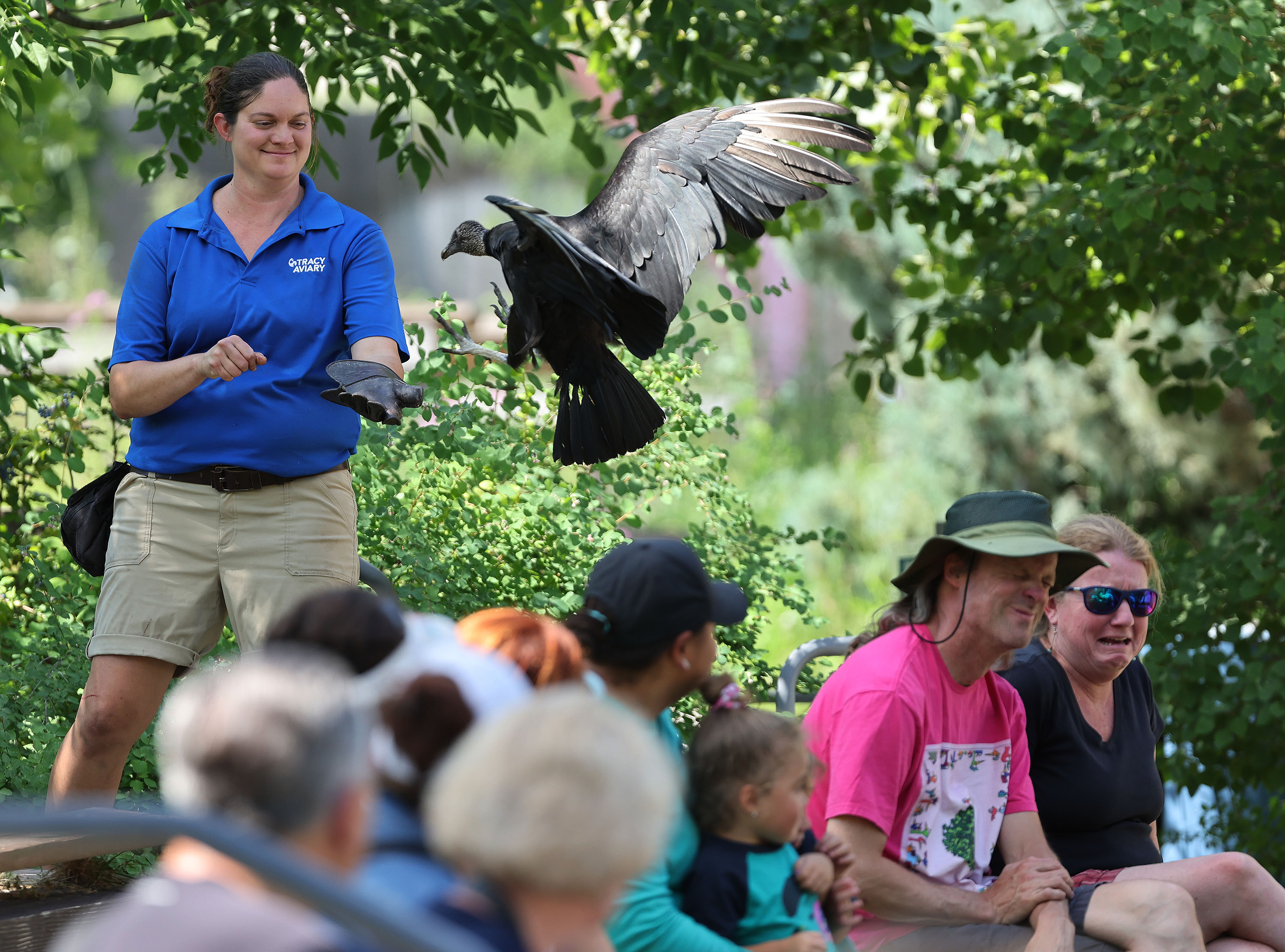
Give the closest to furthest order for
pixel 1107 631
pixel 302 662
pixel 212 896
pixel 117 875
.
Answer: pixel 212 896 → pixel 302 662 → pixel 1107 631 → pixel 117 875

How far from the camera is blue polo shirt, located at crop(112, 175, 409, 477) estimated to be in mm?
2781

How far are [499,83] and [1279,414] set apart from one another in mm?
3033

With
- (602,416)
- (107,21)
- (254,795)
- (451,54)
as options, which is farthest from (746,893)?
(107,21)

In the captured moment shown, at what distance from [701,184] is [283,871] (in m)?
2.38

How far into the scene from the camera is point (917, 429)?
37.9ft

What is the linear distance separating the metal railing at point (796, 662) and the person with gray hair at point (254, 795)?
2065 mm

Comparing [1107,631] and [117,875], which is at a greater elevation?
→ [1107,631]

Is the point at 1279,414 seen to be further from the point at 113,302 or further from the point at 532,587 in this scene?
the point at 113,302

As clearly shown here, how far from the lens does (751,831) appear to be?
2.05 meters

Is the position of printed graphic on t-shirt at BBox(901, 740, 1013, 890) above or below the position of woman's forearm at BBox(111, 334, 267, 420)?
below

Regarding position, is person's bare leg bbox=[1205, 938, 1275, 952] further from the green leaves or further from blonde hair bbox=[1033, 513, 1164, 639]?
the green leaves

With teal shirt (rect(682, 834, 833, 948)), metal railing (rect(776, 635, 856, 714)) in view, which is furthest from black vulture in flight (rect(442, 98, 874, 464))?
teal shirt (rect(682, 834, 833, 948))

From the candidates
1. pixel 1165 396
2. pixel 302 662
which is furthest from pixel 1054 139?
pixel 302 662

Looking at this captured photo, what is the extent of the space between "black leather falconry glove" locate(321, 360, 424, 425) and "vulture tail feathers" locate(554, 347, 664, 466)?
0.60 m
